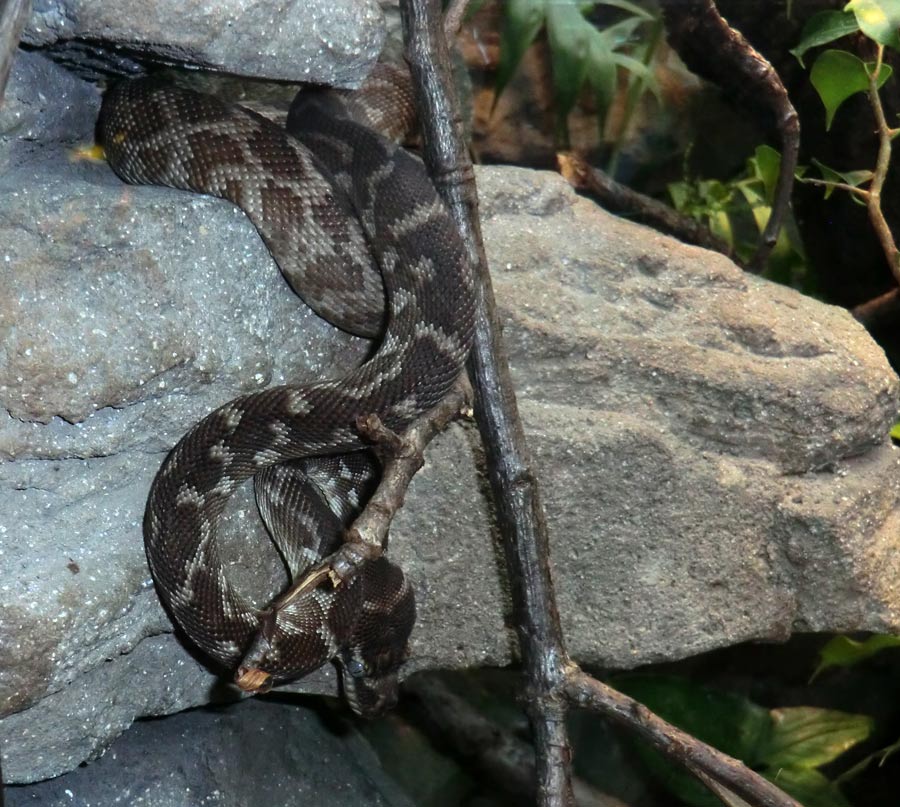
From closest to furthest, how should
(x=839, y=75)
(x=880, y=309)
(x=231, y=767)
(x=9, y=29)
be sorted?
(x=9, y=29)
(x=231, y=767)
(x=839, y=75)
(x=880, y=309)

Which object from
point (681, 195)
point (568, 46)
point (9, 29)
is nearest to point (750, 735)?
point (681, 195)

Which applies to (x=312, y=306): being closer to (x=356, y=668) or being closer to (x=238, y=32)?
(x=238, y=32)

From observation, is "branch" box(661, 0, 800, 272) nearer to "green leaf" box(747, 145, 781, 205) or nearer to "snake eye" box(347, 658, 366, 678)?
"green leaf" box(747, 145, 781, 205)

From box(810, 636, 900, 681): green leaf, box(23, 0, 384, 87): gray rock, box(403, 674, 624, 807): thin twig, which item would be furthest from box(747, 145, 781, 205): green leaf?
box(403, 674, 624, 807): thin twig

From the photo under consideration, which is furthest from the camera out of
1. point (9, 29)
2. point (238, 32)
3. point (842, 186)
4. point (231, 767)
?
point (842, 186)

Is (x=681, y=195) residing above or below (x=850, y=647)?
above

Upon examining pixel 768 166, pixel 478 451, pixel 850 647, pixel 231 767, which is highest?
pixel 768 166
